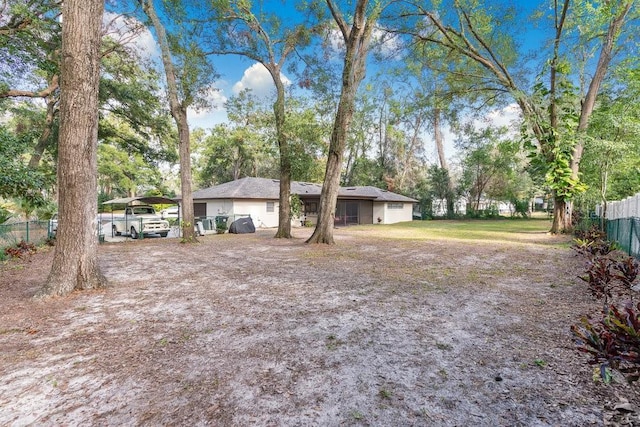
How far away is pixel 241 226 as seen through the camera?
1748 cm

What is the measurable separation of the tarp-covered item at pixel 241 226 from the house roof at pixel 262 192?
264 cm

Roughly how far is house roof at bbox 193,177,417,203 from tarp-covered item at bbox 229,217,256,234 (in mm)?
2644

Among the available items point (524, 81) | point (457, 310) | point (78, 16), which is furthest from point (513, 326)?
point (524, 81)

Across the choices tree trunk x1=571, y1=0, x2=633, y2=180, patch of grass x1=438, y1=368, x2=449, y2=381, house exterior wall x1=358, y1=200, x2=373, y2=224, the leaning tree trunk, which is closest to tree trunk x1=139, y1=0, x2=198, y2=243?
the leaning tree trunk

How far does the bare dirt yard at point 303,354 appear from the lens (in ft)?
7.04

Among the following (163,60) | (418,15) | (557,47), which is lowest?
(163,60)

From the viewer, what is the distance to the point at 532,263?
784cm

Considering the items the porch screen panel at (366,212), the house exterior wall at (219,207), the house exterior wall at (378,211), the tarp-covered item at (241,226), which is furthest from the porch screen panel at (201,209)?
the house exterior wall at (378,211)

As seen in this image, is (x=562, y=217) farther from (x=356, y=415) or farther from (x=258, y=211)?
(x=356, y=415)

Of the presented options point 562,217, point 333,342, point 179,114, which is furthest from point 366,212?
point 333,342

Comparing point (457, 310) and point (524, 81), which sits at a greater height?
point (524, 81)

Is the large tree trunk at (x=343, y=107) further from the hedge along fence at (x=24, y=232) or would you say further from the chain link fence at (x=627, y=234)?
the hedge along fence at (x=24, y=232)

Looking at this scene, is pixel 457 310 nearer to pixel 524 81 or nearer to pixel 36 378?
pixel 36 378

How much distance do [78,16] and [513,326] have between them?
766 centimetres
